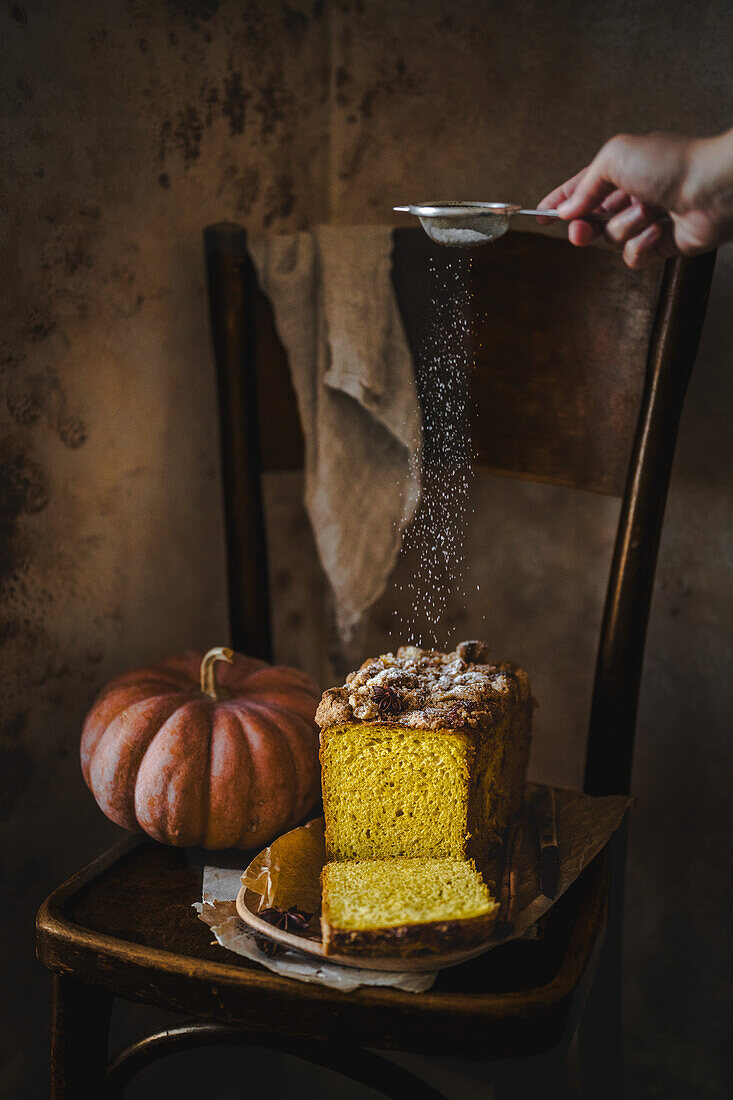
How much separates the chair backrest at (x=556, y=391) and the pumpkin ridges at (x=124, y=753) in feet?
0.94

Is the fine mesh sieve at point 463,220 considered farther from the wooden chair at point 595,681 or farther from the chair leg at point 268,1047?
the chair leg at point 268,1047

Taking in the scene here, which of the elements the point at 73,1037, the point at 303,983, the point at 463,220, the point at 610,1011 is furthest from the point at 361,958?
the point at 463,220

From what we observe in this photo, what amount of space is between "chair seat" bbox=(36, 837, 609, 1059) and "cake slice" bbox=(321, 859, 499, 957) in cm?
3

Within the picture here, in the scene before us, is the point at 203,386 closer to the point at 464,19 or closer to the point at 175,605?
the point at 175,605

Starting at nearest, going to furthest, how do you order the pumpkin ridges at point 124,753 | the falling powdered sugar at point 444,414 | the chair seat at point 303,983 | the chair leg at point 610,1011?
the chair seat at point 303,983, the pumpkin ridges at point 124,753, the chair leg at point 610,1011, the falling powdered sugar at point 444,414

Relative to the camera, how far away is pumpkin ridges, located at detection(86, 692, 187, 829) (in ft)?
2.87

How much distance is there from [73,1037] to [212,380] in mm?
828

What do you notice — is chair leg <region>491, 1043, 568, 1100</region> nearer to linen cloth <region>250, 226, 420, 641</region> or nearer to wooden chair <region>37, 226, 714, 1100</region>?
wooden chair <region>37, 226, 714, 1100</region>

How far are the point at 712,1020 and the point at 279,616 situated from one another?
0.86 m

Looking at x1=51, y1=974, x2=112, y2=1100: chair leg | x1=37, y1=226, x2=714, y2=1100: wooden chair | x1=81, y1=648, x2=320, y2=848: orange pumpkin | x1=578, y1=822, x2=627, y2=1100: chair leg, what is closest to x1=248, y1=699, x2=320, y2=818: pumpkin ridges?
x1=81, y1=648, x2=320, y2=848: orange pumpkin

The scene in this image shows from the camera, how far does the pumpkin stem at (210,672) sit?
0.92 metres

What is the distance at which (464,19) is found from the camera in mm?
1229

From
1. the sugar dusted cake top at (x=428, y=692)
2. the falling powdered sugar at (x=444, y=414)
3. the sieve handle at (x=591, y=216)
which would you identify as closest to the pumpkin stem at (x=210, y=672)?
the sugar dusted cake top at (x=428, y=692)

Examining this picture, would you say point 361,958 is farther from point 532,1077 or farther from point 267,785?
point 532,1077
